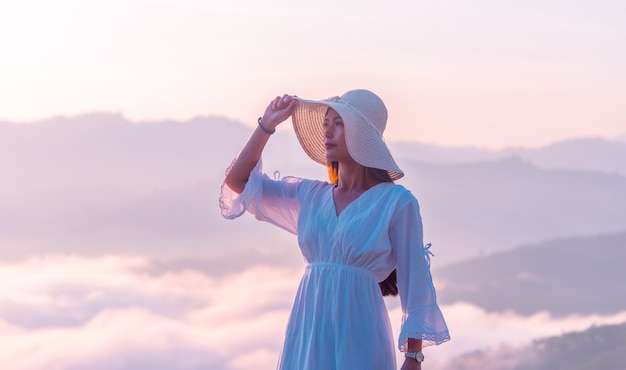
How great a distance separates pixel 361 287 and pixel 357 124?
0.49m

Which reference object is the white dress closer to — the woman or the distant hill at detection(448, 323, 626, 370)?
the woman

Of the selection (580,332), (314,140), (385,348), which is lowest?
(580,332)

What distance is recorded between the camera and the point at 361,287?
4082 mm

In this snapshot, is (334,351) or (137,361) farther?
(137,361)

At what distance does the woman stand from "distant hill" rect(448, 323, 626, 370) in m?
34.4

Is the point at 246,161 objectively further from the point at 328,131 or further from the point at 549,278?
the point at 549,278

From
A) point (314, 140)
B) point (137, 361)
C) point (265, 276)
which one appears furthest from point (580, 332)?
point (314, 140)

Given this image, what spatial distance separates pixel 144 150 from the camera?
86.8 m

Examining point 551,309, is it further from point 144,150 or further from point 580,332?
point 144,150

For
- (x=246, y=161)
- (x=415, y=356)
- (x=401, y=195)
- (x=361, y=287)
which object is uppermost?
(x=246, y=161)

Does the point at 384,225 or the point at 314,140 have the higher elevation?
the point at 314,140

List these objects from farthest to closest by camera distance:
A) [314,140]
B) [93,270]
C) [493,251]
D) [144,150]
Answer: [144,150], [493,251], [93,270], [314,140]

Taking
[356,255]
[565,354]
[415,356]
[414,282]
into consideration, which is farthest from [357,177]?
[565,354]

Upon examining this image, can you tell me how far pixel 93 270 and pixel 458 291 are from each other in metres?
18.8
